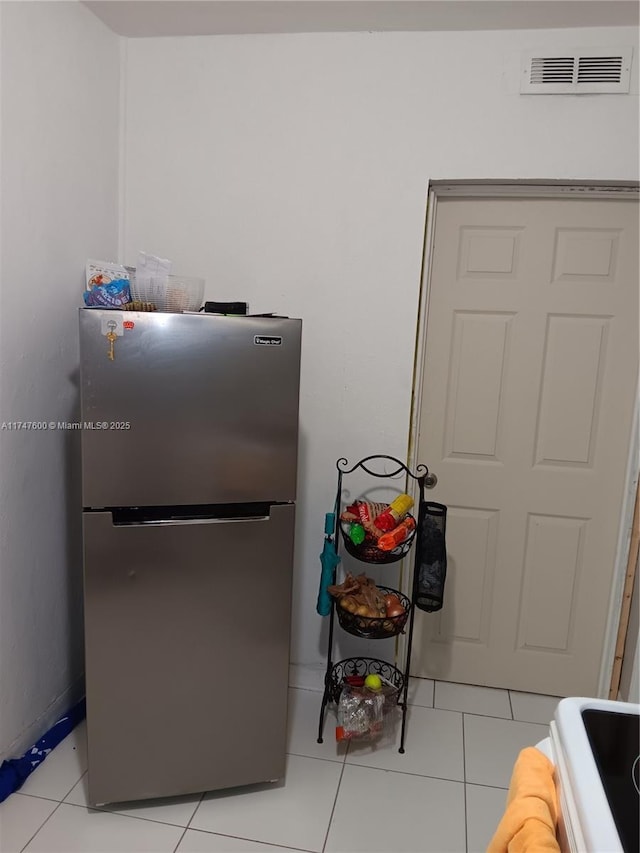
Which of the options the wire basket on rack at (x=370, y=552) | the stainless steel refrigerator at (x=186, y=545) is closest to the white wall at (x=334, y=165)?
the wire basket on rack at (x=370, y=552)

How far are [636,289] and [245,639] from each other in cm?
187

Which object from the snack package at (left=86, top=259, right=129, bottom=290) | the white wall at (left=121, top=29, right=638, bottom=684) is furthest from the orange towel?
the snack package at (left=86, top=259, right=129, bottom=290)

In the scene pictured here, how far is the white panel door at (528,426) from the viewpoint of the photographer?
240 cm

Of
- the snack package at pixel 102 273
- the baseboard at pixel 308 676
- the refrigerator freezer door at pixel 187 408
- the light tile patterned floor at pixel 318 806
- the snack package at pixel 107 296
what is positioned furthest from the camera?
the baseboard at pixel 308 676

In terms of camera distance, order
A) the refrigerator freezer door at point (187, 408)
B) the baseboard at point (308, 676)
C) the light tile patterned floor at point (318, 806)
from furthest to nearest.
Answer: the baseboard at point (308, 676), the light tile patterned floor at point (318, 806), the refrigerator freezer door at point (187, 408)

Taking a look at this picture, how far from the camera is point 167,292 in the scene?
2.01 meters

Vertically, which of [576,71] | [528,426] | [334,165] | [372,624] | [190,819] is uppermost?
[576,71]

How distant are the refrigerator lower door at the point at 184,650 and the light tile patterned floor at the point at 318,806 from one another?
3.2 inches

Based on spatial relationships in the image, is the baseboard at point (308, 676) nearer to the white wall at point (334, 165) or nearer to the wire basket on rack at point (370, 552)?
the white wall at point (334, 165)

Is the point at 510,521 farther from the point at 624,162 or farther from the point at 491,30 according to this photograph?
the point at 491,30

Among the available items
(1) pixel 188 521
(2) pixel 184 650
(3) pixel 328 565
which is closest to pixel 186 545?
(1) pixel 188 521

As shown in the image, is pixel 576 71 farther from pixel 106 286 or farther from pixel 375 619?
pixel 375 619

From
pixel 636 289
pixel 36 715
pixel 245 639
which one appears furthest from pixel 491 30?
pixel 36 715

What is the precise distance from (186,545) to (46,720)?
38.3 inches
